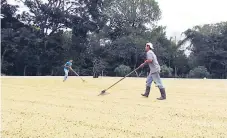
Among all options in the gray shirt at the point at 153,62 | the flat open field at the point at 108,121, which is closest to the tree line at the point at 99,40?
the gray shirt at the point at 153,62

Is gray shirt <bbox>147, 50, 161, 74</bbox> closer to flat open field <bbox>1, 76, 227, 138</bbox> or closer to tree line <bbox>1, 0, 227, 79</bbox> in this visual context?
flat open field <bbox>1, 76, 227, 138</bbox>

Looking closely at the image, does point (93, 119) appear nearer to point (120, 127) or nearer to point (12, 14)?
point (120, 127)

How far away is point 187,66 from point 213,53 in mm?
4031

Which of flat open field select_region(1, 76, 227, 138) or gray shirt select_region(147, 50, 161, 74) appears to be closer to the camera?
flat open field select_region(1, 76, 227, 138)

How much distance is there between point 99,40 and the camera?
120 feet

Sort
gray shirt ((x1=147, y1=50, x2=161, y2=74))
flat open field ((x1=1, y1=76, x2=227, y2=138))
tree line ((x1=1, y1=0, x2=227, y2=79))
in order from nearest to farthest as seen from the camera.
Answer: flat open field ((x1=1, y1=76, x2=227, y2=138))
gray shirt ((x1=147, y1=50, x2=161, y2=74))
tree line ((x1=1, y1=0, x2=227, y2=79))

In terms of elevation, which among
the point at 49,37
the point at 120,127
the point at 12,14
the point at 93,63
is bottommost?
the point at 120,127

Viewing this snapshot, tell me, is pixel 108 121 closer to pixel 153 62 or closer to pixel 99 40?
pixel 153 62

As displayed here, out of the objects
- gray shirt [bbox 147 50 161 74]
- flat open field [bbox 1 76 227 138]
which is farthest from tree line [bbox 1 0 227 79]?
flat open field [bbox 1 76 227 138]

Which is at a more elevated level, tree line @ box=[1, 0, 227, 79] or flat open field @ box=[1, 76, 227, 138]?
tree line @ box=[1, 0, 227, 79]

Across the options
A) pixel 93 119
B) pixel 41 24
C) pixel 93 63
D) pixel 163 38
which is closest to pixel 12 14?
pixel 41 24

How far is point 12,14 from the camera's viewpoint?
107ft

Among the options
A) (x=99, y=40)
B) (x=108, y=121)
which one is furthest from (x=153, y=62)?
(x=99, y=40)

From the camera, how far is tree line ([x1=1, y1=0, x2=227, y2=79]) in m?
32.2
